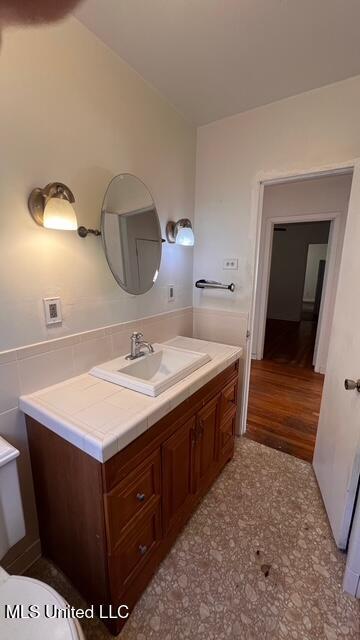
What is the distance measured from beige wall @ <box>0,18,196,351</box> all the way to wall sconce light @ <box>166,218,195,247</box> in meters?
0.24

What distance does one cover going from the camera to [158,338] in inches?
71.7

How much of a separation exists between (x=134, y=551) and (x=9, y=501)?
1.74 ft

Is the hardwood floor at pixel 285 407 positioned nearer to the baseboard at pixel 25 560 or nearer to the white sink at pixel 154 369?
the white sink at pixel 154 369

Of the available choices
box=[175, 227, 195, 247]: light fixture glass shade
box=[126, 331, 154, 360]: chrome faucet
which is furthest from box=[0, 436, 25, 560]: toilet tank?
box=[175, 227, 195, 247]: light fixture glass shade

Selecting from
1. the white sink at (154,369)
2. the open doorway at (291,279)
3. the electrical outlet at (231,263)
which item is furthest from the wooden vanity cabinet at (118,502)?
the open doorway at (291,279)

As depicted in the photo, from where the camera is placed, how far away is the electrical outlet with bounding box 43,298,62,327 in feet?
3.82

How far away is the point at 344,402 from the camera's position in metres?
1.34

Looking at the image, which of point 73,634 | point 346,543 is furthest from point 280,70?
point 346,543

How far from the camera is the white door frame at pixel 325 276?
311 centimetres

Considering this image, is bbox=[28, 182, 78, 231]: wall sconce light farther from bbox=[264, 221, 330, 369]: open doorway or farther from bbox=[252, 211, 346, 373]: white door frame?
bbox=[264, 221, 330, 369]: open doorway

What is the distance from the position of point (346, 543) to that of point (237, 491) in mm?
587

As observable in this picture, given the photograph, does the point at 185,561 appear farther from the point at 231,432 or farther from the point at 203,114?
the point at 203,114

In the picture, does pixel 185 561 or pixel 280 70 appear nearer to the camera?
pixel 185 561

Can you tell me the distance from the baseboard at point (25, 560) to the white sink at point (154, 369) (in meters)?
0.86
